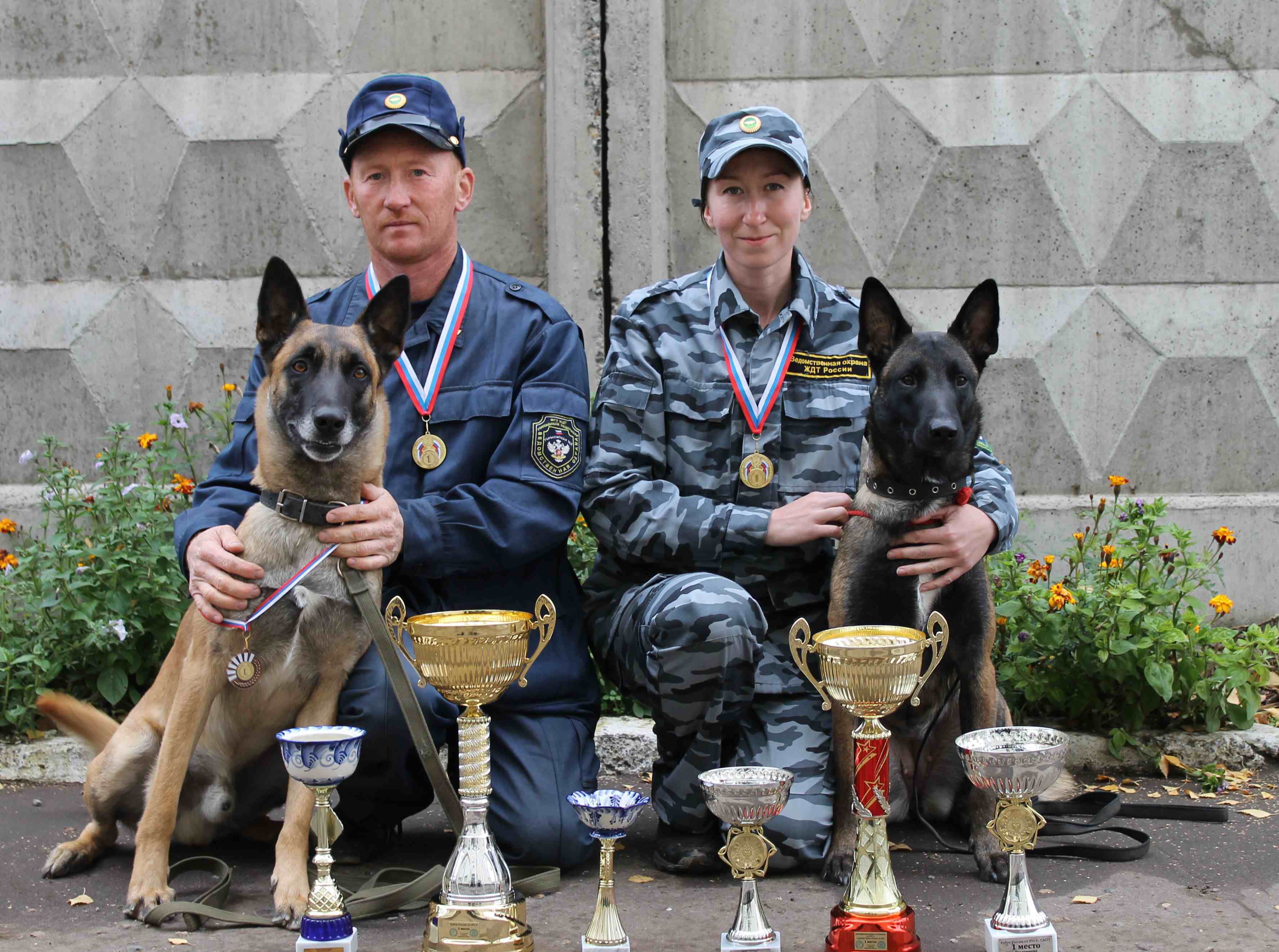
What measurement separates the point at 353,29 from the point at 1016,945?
456 centimetres

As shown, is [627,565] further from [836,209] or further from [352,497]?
[836,209]

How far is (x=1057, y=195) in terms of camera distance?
201 inches

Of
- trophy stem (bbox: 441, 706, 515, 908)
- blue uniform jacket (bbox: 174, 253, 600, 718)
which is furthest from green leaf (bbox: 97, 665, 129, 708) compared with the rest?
trophy stem (bbox: 441, 706, 515, 908)

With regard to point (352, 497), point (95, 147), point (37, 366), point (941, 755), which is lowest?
point (941, 755)

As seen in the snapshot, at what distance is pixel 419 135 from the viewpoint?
320 centimetres

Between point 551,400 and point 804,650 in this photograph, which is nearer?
point 804,650

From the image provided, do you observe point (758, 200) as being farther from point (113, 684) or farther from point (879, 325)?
point (113, 684)

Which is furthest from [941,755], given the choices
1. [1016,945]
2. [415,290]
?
[415,290]

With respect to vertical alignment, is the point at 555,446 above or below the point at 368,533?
above

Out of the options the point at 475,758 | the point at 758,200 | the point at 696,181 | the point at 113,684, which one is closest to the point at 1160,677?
the point at 758,200

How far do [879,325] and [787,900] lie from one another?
56.6 inches

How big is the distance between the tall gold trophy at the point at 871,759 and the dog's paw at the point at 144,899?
1.49 m

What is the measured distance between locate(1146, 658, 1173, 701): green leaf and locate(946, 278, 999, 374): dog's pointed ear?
137cm

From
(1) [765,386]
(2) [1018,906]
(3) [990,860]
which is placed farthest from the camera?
(1) [765,386]
